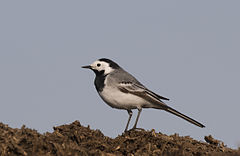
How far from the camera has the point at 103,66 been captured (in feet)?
38.3

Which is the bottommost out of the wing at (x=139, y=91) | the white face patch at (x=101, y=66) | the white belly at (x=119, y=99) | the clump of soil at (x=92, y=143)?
the clump of soil at (x=92, y=143)

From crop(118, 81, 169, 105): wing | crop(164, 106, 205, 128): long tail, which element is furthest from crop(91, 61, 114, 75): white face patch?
crop(164, 106, 205, 128): long tail

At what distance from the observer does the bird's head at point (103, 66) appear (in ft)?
38.1

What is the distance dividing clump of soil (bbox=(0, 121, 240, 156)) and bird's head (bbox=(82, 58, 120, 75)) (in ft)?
8.49

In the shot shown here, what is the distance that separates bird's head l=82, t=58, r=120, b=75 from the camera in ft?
38.1

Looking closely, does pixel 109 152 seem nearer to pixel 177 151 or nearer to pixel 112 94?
pixel 177 151

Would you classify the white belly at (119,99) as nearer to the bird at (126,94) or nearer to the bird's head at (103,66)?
the bird at (126,94)

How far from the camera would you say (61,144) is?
7914 mm

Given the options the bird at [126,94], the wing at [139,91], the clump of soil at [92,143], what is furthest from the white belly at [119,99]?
the clump of soil at [92,143]

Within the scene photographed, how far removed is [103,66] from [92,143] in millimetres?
3702

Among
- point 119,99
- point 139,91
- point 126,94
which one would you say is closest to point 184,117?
point 139,91

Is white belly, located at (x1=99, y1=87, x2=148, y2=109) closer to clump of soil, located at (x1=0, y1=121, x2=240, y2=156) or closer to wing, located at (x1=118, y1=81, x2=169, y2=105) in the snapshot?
wing, located at (x1=118, y1=81, x2=169, y2=105)

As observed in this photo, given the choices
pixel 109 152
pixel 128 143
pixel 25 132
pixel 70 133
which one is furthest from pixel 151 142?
pixel 25 132

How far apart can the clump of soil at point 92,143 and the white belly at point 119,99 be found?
5.15 feet
